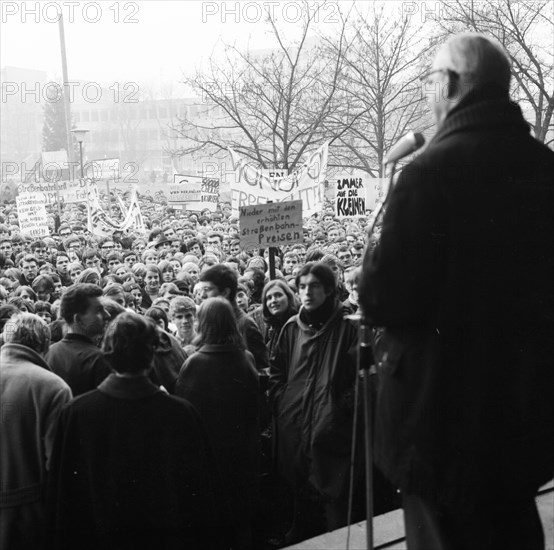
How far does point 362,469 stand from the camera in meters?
4.82

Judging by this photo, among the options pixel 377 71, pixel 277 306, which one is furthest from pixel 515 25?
pixel 277 306

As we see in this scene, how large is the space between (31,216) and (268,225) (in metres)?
8.97

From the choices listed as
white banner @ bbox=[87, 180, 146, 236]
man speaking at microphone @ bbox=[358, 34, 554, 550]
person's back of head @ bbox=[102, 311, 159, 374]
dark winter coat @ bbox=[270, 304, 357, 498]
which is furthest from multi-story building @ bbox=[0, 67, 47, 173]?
man speaking at microphone @ bbox=[358, 34, 554, 550]

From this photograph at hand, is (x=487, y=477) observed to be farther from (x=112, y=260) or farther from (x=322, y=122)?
(x=322, y=122)

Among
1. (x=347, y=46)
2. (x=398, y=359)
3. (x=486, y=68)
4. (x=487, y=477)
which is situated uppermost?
(x=347, y=46)

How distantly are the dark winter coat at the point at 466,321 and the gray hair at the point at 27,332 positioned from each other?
7.17ft

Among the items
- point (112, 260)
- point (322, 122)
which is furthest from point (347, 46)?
point (112, 260)

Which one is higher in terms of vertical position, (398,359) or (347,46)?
(347,46)

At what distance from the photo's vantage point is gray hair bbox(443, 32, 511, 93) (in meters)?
2.10

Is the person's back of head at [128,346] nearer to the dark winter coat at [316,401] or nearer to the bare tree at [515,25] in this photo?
the dark winter coat at [316,401]

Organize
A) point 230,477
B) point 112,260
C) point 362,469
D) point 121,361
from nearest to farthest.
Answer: point 121,361
point 230,477
point 362,469
point 112,260

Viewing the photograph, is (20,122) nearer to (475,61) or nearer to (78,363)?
(78,363)

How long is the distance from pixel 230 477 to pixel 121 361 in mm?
1576

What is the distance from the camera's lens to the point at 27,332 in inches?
148
